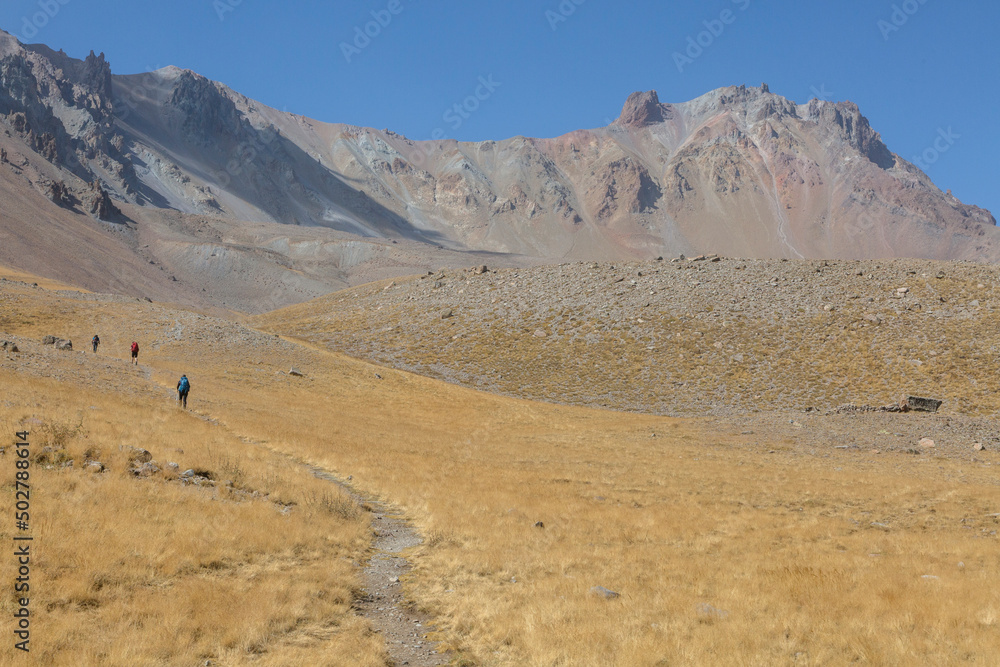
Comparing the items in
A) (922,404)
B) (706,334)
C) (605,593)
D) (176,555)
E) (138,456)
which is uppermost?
(706,334)

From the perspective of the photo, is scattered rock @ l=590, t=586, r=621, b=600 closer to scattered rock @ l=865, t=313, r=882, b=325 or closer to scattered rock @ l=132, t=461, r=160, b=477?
scattered rock @ l=132, t=461, r=160, b=477

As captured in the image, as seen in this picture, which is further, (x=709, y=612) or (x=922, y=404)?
(x=922, y=404)

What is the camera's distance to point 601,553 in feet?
48.7

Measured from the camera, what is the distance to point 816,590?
11.4 meters

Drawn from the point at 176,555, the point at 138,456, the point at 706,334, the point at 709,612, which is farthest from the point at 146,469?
the point at 706,334

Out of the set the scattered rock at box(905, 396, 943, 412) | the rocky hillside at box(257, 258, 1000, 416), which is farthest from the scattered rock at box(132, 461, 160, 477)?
the scattered rock at box(905, 396, 943, 412)

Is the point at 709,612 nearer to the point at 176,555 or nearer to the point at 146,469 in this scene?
the point at 176,555

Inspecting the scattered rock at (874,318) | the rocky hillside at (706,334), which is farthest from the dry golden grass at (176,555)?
the scattered rock at (874,318)

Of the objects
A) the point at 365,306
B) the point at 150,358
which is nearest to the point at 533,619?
the point at 150,358

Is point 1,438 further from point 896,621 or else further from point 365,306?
point 365,306

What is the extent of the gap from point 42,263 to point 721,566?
171m

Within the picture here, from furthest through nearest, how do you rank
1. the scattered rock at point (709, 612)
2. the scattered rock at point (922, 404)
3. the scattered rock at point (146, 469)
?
the scattered rock at point (922, 404), the scattered rock at point (146, 469), the scattered rock at point (709, 612)

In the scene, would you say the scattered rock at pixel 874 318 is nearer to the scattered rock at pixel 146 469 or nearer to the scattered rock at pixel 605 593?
the scattered rock at pixel 605 593

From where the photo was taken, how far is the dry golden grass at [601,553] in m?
9.06
